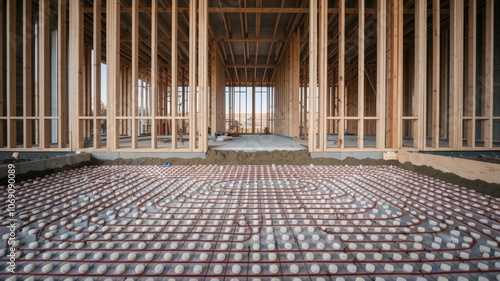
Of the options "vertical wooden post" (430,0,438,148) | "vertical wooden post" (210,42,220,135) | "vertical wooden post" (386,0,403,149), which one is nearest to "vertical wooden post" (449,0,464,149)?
"vertical wooden post" (430,0,438,148)

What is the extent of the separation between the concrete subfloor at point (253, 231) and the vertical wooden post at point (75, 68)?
2.10m

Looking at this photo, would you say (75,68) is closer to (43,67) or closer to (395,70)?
(43,67)

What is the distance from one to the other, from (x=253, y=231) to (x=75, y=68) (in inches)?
207

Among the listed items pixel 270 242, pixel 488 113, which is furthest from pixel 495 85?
pixel 270 242

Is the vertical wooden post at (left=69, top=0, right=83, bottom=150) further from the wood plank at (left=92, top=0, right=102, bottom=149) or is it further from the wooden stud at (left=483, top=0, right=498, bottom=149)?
the wooden stud at (left=483, top=0, right=498, bottom=149)

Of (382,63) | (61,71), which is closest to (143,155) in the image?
(61,71)

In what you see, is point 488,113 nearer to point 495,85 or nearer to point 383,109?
point 383,109

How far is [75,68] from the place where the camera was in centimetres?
521

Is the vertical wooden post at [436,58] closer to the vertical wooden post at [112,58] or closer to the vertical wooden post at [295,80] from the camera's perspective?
the vertical wooden post at [295,80]

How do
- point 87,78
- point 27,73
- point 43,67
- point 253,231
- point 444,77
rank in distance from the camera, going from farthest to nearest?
point 87,78 → point 444,77 → point 27,73 → point 43,67 → point 253,231

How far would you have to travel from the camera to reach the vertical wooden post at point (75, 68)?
17.0 feet

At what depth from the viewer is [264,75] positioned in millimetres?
18156

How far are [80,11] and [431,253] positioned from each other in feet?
22.1

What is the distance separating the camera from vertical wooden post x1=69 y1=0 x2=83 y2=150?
5.20 m
